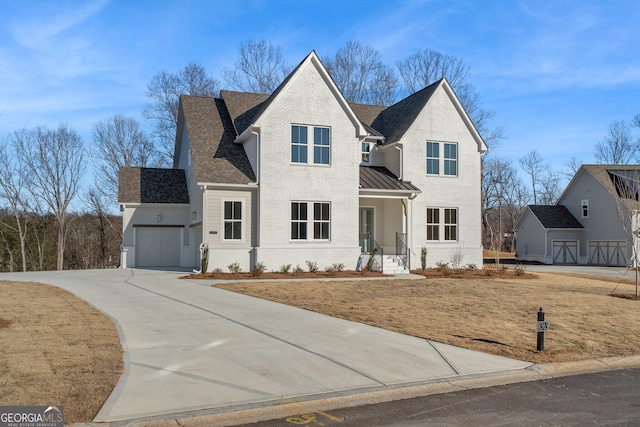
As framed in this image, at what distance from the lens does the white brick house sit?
2409 centimetres

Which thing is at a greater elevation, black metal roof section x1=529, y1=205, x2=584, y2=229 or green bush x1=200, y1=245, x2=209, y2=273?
black metal roof section x1=529, y1=205, x2=584, y2=229

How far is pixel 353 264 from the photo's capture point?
25.4 meters

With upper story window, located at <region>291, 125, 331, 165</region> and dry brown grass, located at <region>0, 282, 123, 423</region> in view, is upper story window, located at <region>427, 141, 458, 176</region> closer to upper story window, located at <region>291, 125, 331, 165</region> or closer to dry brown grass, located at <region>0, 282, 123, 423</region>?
upper story window, located at <region>291, 125, 331, 165</region>

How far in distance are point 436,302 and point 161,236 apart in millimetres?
17673

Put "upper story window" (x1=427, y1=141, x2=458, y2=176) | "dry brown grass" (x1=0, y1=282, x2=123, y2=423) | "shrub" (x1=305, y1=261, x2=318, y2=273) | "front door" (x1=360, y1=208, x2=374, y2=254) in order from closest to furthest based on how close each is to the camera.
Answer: "dry brown grass" (x1=0, y1=282, x2=123, y2=423) < "shrub" (x1=305, y1=261, x2=318, y2=273) < "front door" (x1=360, y1=208, x2=374, y2=254) < "upper story window" (x1=427, y1=141, x2=458, y2=176)

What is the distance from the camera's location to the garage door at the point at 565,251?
1748 inches

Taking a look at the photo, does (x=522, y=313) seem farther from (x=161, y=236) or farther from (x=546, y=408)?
(x=161, y=236)

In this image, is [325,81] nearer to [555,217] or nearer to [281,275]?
[281,275]

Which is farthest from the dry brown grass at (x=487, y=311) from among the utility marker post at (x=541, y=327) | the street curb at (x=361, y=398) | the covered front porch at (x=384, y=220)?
the covered front porch at (x=384, y=220)

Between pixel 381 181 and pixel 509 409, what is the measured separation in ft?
67.8

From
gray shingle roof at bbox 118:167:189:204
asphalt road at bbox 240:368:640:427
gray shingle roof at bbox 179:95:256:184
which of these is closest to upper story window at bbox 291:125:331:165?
gray shingle roof at bbox 179:95:256:184

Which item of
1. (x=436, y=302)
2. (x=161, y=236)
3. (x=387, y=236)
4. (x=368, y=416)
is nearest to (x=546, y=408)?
(x=368, y=416)

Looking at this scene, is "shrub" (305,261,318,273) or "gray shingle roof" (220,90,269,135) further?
"gray shingle roof" (220,90,269,135)

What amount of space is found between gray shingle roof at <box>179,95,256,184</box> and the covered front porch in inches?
232
